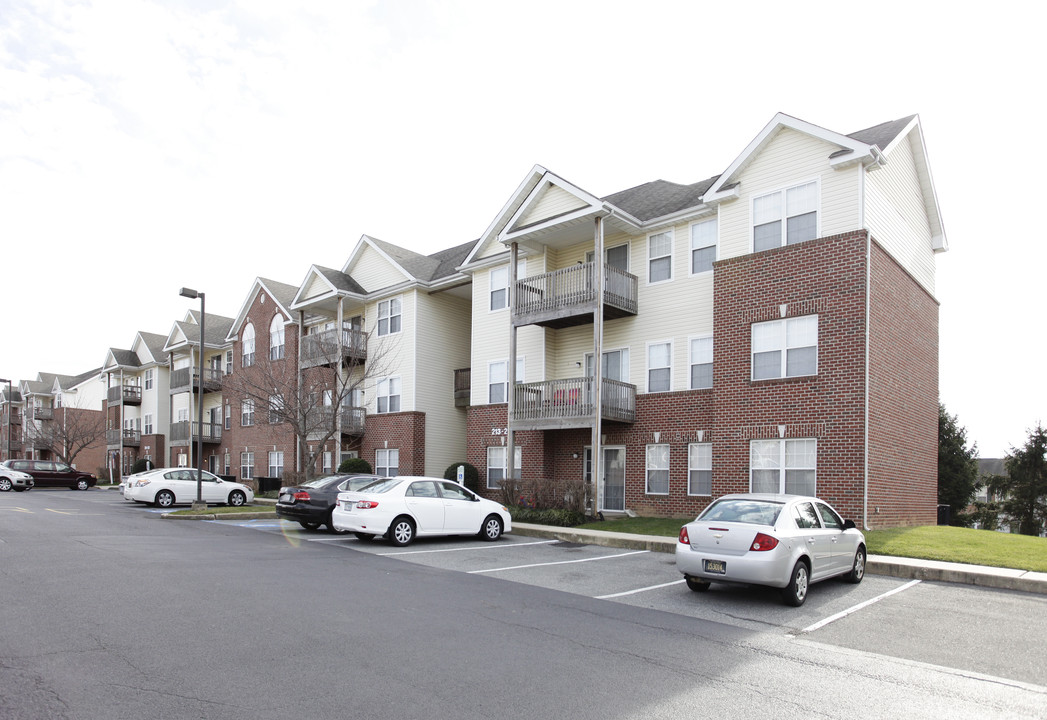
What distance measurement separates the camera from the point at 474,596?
10.2 meters

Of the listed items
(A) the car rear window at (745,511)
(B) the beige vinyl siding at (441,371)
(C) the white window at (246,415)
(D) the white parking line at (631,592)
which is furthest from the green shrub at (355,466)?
(A) the car rear window at (745,511)

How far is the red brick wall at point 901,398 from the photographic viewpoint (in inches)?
714

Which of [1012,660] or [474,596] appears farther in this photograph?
[474,596]

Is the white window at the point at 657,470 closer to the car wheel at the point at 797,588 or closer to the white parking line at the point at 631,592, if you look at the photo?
the white parking line at the point at 631,592

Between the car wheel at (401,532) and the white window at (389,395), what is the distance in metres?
15.7

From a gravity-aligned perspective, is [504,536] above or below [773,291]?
below

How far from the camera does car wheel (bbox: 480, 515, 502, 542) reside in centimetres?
1722

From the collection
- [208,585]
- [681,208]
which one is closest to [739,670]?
[208,585]

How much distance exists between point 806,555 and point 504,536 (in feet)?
30.5

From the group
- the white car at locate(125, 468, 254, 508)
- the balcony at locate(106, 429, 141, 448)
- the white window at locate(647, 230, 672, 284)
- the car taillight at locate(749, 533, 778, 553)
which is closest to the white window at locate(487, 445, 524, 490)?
the white window at locate(647, 230, 672, 284)

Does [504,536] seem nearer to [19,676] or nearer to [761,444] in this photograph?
[761,444]

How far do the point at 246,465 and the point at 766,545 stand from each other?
36595mm

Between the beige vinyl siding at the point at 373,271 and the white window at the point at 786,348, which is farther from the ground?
the beige vinyl siding at the point at 373,271

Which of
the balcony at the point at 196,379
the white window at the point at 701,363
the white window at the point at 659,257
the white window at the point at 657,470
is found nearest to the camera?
the white window at the point at 701,363
